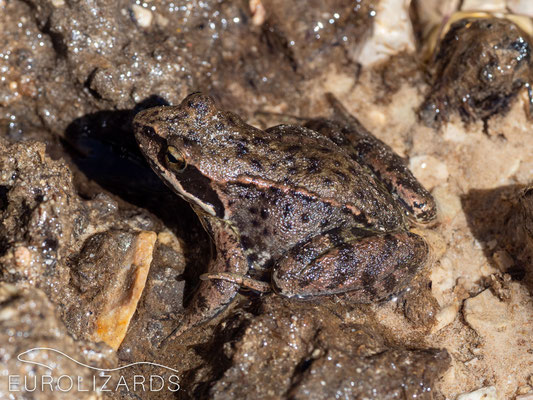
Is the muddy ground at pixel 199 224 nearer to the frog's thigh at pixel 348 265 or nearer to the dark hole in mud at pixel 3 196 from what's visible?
the dark hole in mud at pixel 3 196

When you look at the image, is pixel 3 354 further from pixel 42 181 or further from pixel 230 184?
pixel 230 184

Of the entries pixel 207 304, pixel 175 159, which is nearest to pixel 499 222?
pixel 207 304

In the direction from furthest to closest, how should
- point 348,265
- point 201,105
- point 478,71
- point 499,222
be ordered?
point 478,71, point 499,222, point 201,105, point 348,265

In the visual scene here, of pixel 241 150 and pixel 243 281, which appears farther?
pixel 243 281

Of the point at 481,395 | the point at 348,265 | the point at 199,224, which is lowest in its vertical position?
the point at 481,395

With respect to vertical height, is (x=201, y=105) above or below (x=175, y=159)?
above

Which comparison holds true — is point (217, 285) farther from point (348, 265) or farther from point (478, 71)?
point (478, 71)
